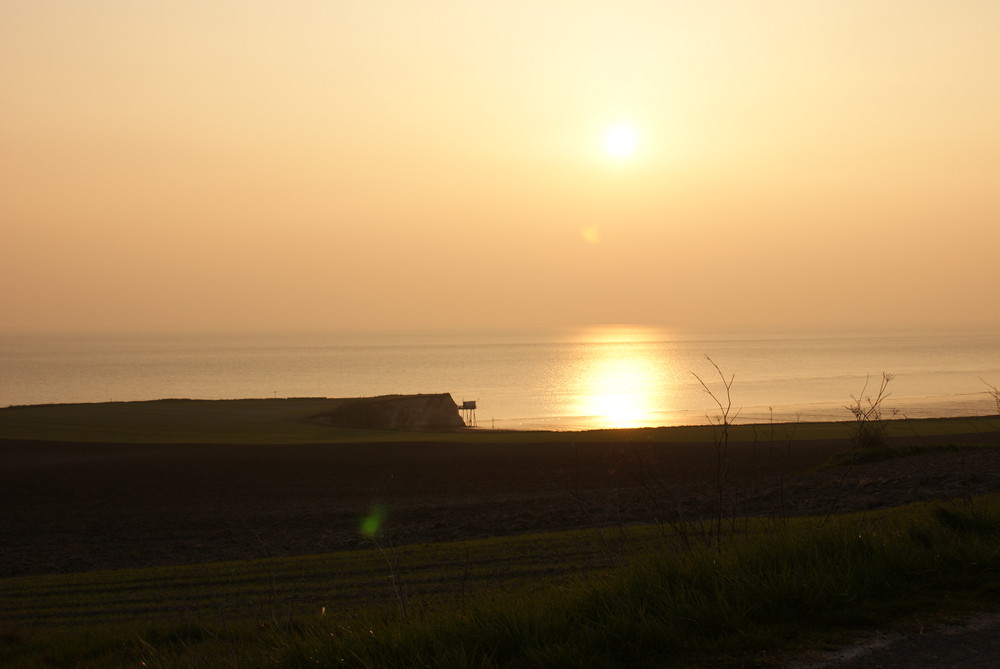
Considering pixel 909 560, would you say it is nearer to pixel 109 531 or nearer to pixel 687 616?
pixel 687 616

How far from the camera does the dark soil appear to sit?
55.2 feet

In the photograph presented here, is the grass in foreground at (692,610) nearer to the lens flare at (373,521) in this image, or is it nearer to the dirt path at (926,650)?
the dirt path at (926,650)

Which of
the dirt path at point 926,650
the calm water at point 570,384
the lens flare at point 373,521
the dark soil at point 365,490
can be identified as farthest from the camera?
the calm water at point 570,384

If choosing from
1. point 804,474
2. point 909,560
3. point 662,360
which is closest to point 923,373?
point 662,360

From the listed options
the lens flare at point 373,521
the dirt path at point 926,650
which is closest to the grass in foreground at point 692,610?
the dirt path at point 926,650

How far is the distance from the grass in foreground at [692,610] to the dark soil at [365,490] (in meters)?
4.27

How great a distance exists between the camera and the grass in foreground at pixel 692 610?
4.88m

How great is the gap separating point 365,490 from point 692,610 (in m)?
21.0

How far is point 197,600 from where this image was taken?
11758 mm

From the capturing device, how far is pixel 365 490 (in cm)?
2522

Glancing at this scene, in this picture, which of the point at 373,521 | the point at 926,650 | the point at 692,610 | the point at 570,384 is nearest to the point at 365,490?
the point at 373,521

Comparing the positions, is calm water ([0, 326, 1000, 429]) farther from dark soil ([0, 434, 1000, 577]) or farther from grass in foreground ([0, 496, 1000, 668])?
grass in foreground ([0, 496, 1000, 668])

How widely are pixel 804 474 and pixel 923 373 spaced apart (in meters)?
90.3

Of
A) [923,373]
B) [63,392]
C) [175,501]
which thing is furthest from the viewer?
[923,373]
